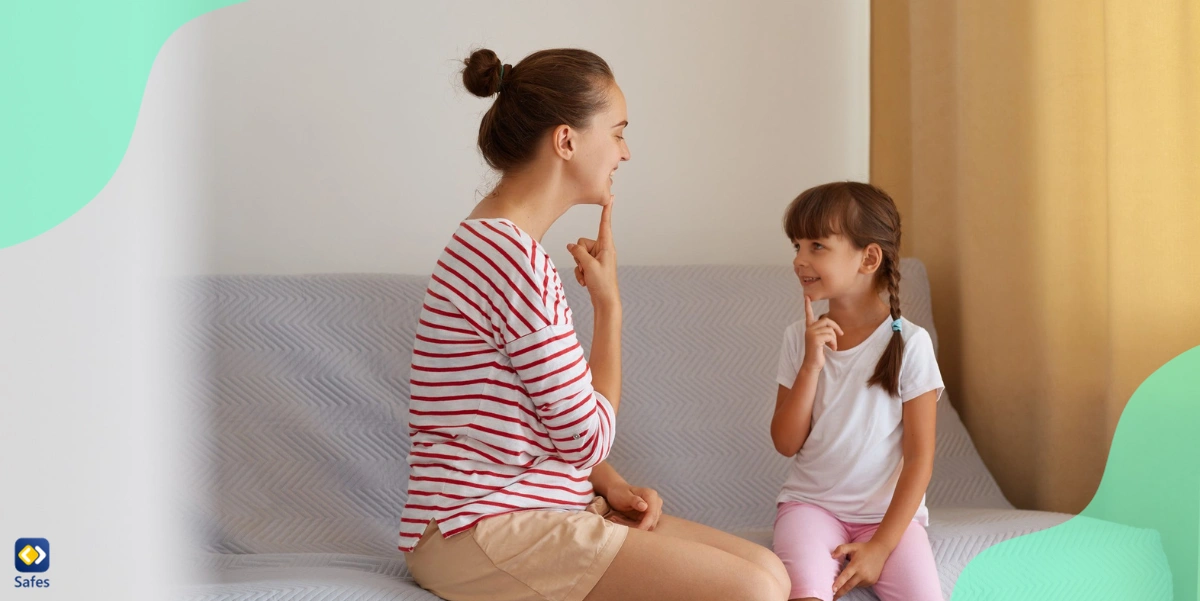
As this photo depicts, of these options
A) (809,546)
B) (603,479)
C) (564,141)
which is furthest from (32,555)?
(809,546)

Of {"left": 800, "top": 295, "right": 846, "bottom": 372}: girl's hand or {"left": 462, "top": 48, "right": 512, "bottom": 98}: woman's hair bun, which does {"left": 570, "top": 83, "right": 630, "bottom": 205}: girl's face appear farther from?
{"left": 800, "top": 295, "right": 846, "bottom": 372}: girl's hand

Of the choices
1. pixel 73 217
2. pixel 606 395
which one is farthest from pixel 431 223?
pixel 606 395

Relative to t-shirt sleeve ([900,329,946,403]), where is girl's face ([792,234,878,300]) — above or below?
above

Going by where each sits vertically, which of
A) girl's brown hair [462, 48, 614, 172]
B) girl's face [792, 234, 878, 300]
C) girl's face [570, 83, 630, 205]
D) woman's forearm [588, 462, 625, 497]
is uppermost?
girl's brown hair [462, 48, 614, 172]

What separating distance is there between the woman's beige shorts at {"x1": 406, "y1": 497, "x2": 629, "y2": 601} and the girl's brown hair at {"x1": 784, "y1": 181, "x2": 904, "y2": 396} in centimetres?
48

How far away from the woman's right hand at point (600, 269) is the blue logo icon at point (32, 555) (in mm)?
669

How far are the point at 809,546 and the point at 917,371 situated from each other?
280mm

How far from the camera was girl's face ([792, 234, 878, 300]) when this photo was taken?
135cm

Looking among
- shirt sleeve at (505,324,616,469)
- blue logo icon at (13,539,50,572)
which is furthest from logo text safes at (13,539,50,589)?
shirt sleeve at (505,324,616,469)

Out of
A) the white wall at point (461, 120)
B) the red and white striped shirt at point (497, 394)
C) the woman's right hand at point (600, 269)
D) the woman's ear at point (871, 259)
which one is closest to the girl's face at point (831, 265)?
the woman's ear at point (871, 259)

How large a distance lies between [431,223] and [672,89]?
1.80 ft

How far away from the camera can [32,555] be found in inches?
44.2

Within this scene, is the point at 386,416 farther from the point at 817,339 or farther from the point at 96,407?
the point at 817,339

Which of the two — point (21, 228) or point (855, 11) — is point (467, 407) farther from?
point (855, 11)
